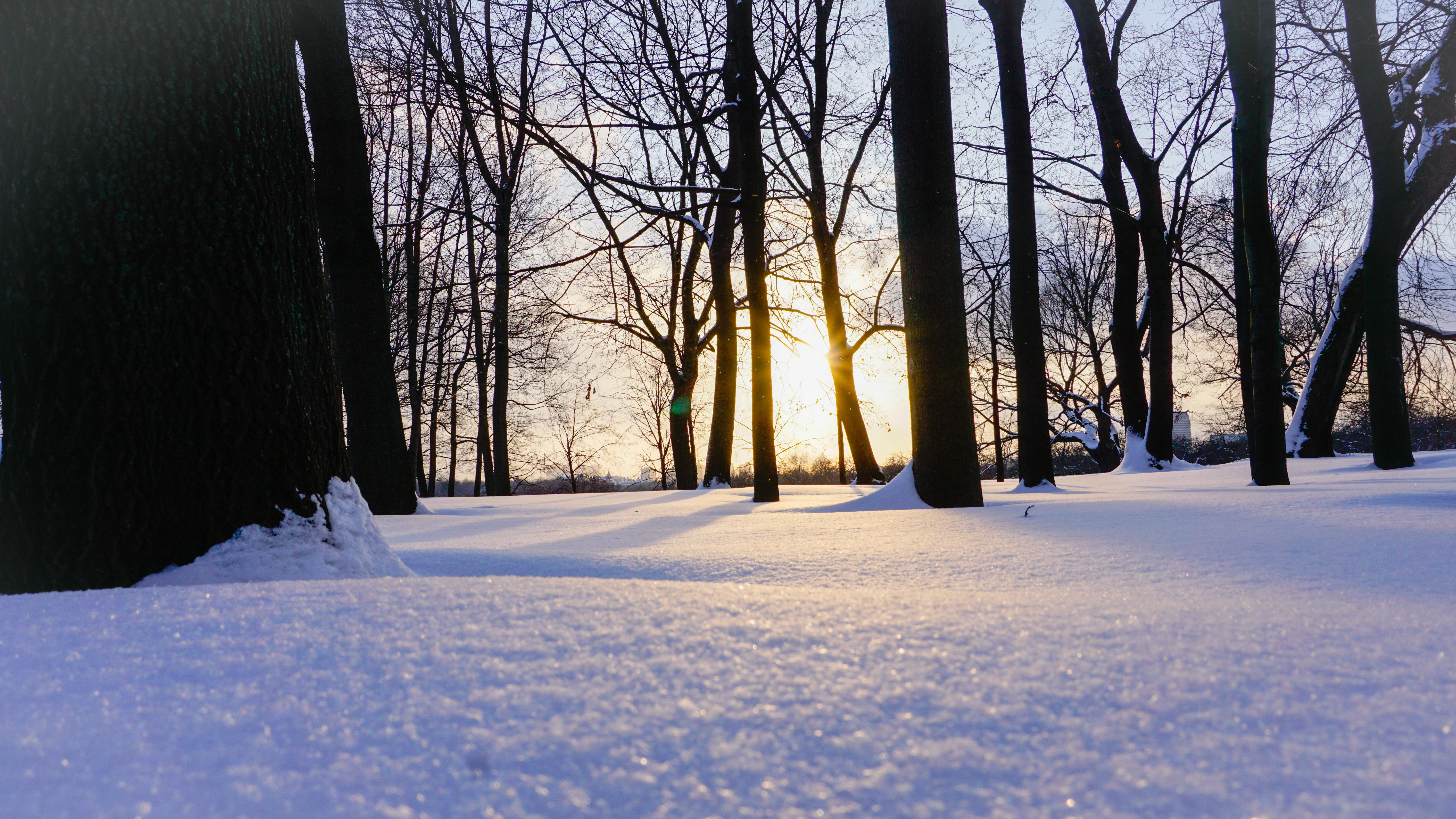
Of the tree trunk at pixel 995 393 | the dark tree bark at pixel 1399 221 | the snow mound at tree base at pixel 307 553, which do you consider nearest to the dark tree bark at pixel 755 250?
the snow mound at tree base at pixel 307 553

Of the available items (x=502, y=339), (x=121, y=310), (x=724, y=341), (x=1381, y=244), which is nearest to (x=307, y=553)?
(x=121, y=310)

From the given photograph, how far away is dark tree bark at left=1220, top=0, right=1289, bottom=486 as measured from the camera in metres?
5.83

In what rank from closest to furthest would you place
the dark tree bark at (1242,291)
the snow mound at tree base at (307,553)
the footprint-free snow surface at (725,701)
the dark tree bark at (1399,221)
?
the footprint-free snow surface at (725,701) < the snow mound at tree base at (307,553) < the dark tree bark at (1242,291) < the dark tree bark at (1399,221)

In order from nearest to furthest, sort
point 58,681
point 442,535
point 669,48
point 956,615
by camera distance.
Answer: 1. point 58,681
2. point 956,615
3. point 442,535
4. point 669,48

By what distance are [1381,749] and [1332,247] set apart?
13134 mm

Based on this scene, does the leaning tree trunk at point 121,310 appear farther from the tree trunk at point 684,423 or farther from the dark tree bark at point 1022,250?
the tree trunk at point 684,423

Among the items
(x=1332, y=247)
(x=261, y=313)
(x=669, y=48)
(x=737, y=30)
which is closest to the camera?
(x=261, y=313)

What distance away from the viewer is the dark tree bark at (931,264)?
14.0ft

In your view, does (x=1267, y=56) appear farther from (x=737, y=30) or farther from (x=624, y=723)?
(x=624, y=723)

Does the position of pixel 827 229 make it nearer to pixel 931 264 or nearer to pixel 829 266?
pixel 829 266

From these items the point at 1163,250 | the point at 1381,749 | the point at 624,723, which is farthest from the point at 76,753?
the point at 1163,250

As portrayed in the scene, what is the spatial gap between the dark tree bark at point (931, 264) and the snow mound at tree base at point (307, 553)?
2954 mm

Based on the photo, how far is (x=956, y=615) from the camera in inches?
46.2

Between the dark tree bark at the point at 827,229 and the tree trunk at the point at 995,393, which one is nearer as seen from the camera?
the dark tree bark at the point at 827,229
